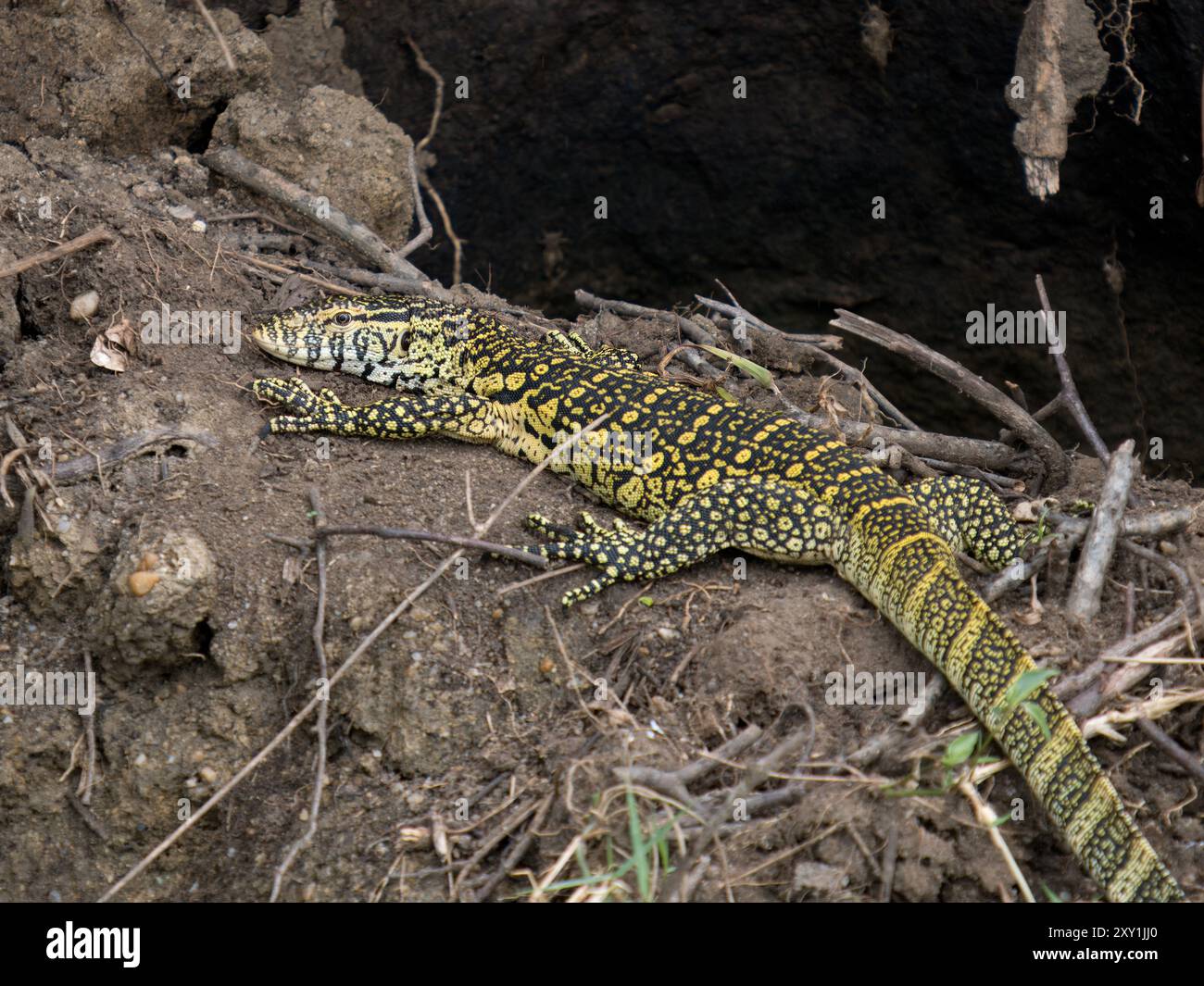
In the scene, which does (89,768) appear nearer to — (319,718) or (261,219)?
(319,718)

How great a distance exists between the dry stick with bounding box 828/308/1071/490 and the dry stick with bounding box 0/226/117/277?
4.07 m

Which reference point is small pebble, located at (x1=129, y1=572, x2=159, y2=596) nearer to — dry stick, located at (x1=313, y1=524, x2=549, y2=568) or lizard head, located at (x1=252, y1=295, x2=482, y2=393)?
dry stick, located at (x1=313, y1=524, x2=549, y2=568)

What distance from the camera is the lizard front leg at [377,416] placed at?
6184 millimetres

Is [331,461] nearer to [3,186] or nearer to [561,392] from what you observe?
[561,392]

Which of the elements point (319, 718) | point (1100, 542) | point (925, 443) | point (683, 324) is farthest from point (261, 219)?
point (1100, 542)

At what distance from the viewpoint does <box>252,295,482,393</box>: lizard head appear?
6.55 metres

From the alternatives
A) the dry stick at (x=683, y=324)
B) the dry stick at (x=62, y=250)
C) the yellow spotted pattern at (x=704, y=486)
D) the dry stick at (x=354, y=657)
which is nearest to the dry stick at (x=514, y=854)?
the dry stick at (x=354, y=657)

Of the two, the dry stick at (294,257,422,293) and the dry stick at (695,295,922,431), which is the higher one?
the dry stick at (294,257,422,293)

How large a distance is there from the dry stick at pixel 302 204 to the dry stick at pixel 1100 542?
4.27m

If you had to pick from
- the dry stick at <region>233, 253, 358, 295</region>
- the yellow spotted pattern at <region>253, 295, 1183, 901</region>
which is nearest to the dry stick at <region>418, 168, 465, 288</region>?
the dry stick at <region>233, 253, 358, 295</region>

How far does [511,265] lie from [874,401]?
420cm

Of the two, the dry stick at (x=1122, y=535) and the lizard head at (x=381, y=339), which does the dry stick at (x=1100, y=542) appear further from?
the lizard head at (x=381, y=339)

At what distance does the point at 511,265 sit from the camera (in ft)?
33.9

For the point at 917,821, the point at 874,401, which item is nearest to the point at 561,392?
the point at 874,401
